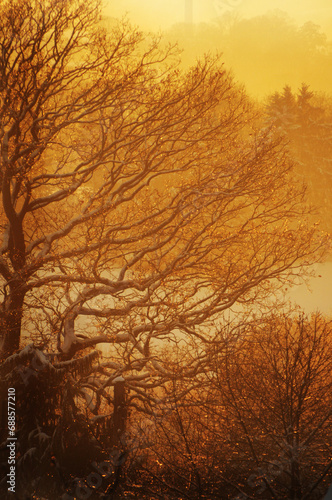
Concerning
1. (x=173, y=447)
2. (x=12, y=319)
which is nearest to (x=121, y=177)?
(x=12, y=319)

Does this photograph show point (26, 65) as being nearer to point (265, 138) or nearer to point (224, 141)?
point (224, 141)

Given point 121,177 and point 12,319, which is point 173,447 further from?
point 121,177

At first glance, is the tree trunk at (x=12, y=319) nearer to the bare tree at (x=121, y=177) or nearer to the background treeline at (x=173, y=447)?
the bare tree at (x=121, y=177)

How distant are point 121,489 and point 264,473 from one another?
2531mm

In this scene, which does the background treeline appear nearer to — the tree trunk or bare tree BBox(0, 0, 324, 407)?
bare tree BBox(0, 0, 324, 407)

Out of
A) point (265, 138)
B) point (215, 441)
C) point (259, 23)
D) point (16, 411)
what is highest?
point (259, 23)

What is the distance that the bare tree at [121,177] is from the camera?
1074 centimetres

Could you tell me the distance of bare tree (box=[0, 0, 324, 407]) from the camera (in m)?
10.7

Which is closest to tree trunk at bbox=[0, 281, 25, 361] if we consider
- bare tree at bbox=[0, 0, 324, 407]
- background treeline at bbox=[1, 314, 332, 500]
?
bare tree at bbox=[0, 0, 324, 407]

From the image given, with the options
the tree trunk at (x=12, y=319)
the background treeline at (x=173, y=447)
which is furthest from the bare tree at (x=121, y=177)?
the background treeline at (x=173, y=447)

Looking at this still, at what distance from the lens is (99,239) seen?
421 inches

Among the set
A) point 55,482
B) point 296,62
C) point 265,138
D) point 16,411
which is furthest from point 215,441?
point 296,62

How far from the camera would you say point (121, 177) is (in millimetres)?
12242

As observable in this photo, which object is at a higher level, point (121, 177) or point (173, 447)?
point (121, 177)
